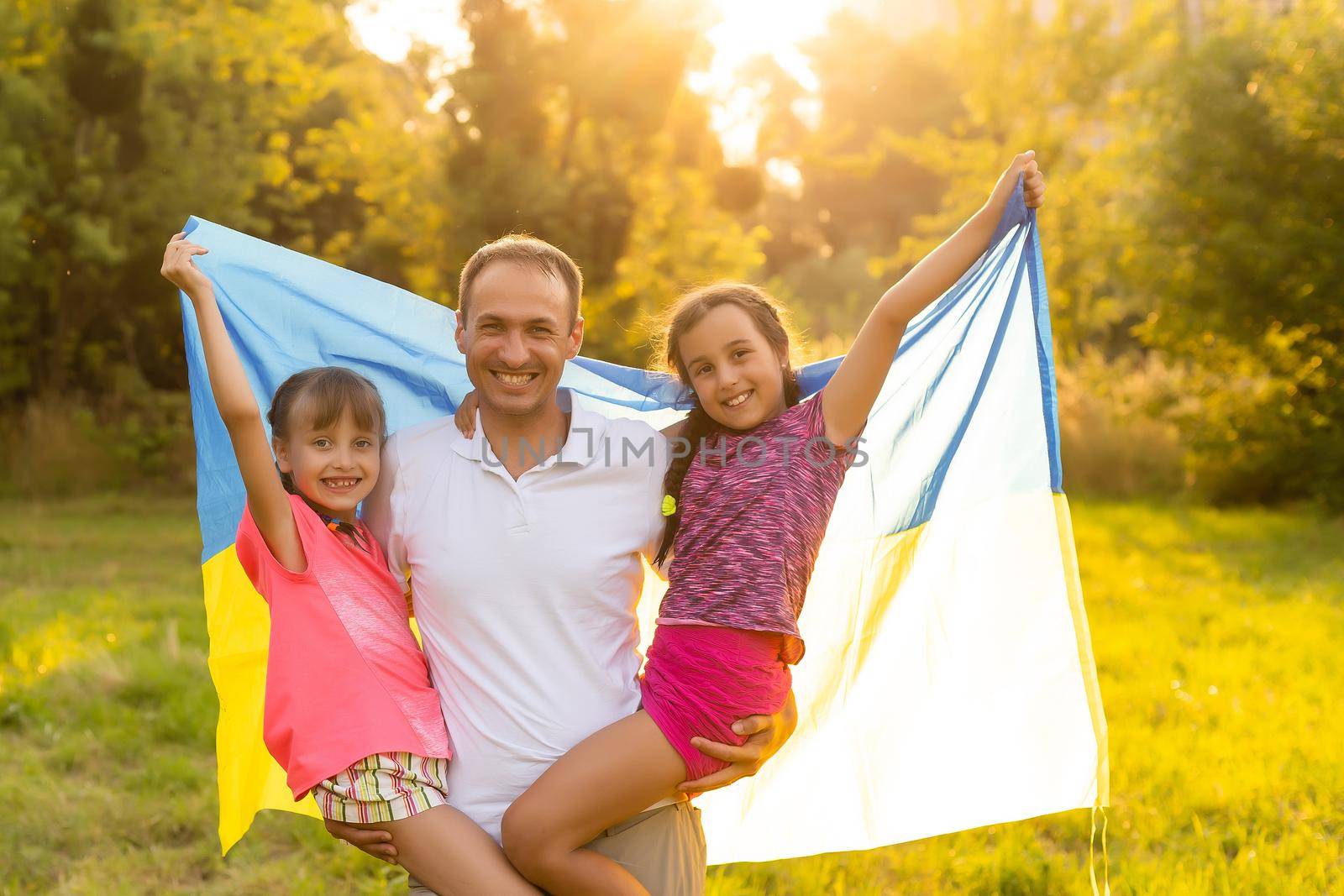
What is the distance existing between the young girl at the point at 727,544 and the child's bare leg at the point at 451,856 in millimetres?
55

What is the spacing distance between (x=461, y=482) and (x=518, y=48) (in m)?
12.1

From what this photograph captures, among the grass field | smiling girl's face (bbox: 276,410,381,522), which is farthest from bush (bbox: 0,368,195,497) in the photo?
smiling girl's face (bbox: 276,410,381,522)

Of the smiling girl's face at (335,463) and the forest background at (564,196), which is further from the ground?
the forest background at (564,196)

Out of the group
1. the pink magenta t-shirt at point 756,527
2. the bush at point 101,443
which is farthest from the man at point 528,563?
the bush at point 101,443

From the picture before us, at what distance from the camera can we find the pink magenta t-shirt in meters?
2.83

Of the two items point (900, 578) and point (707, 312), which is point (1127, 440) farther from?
point (707, 312)

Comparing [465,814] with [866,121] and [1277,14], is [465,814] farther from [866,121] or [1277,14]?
[866,121]

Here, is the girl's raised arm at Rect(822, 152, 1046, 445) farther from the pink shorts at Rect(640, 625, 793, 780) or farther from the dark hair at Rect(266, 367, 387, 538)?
the dark hair at Rect(266, 367, 387, 538)

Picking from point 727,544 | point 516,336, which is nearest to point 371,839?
point 727,544

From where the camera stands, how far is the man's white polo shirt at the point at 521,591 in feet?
8.98

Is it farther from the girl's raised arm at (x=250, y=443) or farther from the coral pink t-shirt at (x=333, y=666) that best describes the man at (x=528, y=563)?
the girl's raised arm at (x=250, y=443)

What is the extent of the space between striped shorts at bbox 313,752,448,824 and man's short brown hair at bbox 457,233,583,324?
1.16m

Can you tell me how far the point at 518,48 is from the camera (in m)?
A: 13.8

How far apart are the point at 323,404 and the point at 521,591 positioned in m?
0.76
